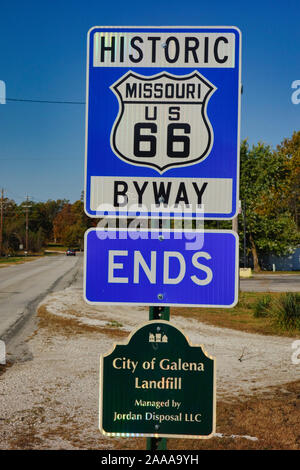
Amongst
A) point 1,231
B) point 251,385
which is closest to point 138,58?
point 251,385

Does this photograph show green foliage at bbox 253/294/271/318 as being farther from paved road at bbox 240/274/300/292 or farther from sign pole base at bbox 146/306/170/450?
sign pole base at bbox 146/306/170/450

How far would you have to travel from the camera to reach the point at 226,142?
203cm

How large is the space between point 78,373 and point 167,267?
18.6 feet

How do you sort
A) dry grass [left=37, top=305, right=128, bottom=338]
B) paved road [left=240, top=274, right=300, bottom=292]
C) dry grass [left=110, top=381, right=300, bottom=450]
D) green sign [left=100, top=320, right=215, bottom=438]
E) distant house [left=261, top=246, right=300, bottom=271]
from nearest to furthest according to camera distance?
1. green sign [left=100, top=320, right=215, bottom=438]
2. dry grass [left=110, top=381, right=300, bottom=450]
3. dry grass [left=37, top=305, right=128, bottom=338]
4. paved road [left=240, top=274, right=300, bottom=292]
5. distant house [left=261, top=246, right=300, bottom=271]

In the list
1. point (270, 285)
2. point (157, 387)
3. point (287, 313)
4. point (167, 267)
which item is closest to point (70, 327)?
point (287, 313)

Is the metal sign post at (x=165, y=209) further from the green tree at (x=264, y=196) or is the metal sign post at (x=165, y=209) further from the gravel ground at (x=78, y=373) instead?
the green tree at (x=264, y=196)

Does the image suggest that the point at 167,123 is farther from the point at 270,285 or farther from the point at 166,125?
the point at 270,285

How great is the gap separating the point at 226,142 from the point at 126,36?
2.07ft

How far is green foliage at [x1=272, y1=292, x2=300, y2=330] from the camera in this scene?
37.5ft

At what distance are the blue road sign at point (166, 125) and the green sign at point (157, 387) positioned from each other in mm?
553

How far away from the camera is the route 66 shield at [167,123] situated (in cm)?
201

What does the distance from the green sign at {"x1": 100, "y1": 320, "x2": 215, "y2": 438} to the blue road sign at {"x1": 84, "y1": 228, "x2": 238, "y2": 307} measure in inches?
5.8

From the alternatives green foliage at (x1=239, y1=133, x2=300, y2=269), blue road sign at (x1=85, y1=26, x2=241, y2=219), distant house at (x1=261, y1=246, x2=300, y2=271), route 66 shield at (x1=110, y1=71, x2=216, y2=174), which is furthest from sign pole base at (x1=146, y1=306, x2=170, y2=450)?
distant house at (x1=261, y1=246, x2=300, y2=271)

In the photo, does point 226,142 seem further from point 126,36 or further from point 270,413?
point 270,413
